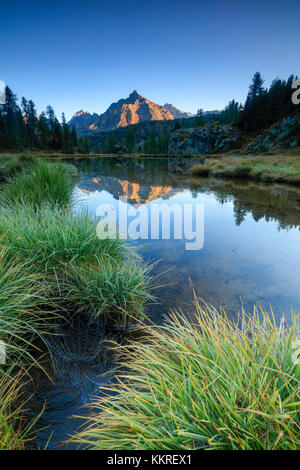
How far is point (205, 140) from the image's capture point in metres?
86.1

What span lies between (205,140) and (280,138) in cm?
3634

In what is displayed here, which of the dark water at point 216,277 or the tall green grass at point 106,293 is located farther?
the tall green grass at point 106,293

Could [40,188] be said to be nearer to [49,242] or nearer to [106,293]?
[49,242]

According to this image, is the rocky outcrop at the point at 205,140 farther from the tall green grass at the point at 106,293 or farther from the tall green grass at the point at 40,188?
the tall green grass at the point at 106,293

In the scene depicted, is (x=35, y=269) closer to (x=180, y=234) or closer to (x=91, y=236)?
(x=91, y=236)

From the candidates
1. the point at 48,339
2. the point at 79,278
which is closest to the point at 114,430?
the point at 48,339

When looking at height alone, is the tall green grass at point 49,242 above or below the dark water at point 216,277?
above

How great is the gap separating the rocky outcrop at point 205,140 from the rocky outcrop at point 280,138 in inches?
616

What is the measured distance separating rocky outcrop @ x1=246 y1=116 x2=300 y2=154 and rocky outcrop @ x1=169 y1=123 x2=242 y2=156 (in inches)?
616

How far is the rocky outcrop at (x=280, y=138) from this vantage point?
164 feet

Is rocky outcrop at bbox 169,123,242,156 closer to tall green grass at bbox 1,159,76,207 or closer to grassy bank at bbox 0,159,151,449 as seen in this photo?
tall green grass at bbox 1,159,76,207

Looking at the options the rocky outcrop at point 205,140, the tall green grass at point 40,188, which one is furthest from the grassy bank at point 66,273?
the rocky outcrop at point 205,140

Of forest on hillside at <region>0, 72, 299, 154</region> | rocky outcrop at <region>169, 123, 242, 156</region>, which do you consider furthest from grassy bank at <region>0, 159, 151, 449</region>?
rocky outcrop at <region>169, 123, 242, 156</region>

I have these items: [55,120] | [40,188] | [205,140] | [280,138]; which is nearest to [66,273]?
[40,188]
